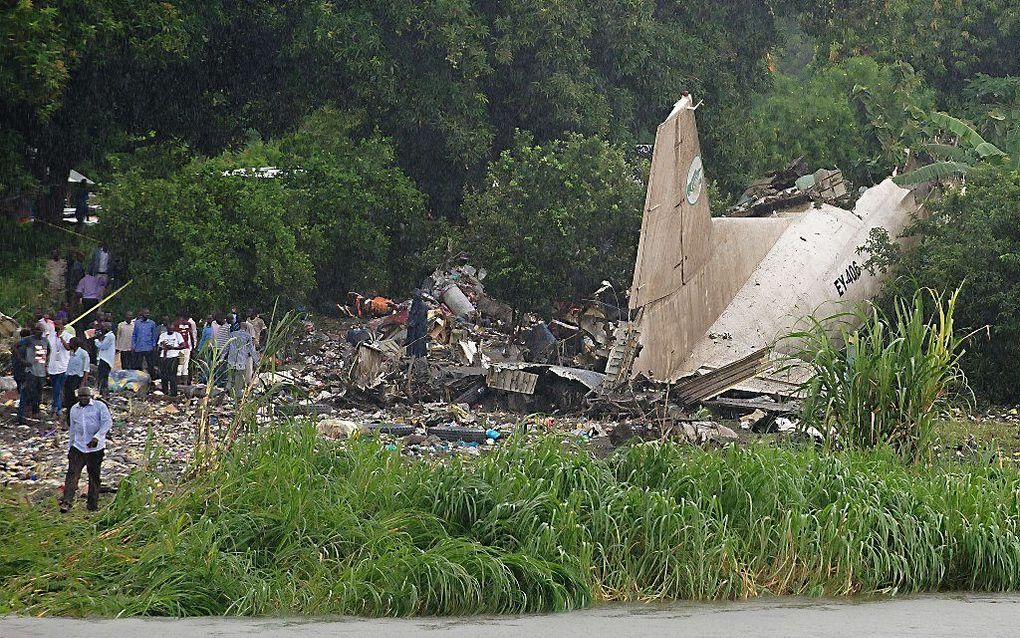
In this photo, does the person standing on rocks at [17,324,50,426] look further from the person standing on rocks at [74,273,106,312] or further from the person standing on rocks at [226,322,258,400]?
the person standing on rocks at [74,273,106,312]


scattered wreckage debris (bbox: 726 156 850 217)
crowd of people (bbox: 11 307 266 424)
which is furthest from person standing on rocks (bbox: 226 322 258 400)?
scattered wreckage debris (bbox: 726 156 850 217)

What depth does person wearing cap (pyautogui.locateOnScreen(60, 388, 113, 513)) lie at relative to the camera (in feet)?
38.2

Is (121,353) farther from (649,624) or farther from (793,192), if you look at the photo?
(649,624)

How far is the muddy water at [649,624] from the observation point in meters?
8.31

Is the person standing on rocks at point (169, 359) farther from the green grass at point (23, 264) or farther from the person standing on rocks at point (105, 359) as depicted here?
the green grass at point (23, 264)

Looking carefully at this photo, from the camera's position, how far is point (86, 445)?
464 inches

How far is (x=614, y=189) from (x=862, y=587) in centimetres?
1719

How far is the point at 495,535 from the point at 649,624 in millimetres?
1482

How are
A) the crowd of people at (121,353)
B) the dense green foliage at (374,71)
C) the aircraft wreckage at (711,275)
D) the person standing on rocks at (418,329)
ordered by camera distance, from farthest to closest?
the dense green foliage at (374,71)
the person standing on rocks at (418,329)
the crowd of people at (121,353)
the aircraft wreckage at (711,275)

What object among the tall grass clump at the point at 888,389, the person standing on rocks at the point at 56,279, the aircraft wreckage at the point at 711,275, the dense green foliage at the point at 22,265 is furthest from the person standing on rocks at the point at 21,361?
the tall grass clump at the point at 888,389

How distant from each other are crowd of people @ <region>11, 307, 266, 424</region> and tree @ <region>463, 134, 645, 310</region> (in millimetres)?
5663

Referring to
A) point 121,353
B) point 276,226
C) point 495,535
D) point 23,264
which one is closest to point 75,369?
point 121,353

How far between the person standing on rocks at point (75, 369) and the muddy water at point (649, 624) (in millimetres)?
9440

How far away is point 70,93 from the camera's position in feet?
80.3
